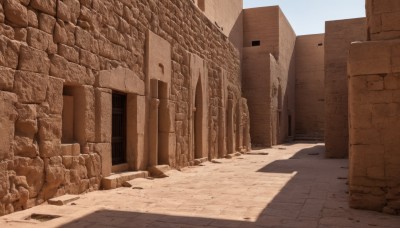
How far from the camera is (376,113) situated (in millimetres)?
4777

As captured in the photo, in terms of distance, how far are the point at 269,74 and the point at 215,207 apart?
608 inches

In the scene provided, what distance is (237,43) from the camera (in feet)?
72.5

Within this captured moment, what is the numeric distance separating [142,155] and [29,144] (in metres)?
3.07

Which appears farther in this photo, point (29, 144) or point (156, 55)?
point (156, 55)

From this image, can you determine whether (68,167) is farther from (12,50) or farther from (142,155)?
(142,155)

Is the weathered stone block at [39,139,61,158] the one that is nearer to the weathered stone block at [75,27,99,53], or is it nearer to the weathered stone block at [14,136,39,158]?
the weathered stone block at [14,136,39,158]

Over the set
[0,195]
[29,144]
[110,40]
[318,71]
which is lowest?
[0,195]

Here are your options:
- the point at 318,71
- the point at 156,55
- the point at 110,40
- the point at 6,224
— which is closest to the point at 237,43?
the point at 318,71

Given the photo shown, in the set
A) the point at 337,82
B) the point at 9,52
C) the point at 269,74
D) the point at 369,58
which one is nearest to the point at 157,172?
the point at 9,52

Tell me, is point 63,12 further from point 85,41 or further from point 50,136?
point 50,136

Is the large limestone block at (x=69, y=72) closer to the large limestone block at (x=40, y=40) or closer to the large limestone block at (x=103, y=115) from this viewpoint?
the large limestone block at (x=40, y=40)

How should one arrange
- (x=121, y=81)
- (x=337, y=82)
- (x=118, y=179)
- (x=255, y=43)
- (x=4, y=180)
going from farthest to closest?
(x=255, y=43) → (x=337, y=82) → (x=121, y=81) → (x=118, y=179) → (x=4, y=180)

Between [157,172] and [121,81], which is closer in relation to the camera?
[121,81]

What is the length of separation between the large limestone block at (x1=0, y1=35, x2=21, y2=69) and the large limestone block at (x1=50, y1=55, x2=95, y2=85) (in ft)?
2.05
